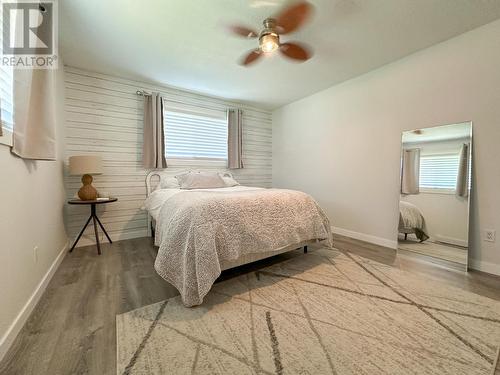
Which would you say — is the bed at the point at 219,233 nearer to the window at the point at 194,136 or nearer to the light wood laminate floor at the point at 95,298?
the light wood laminate floor at the point at 95,298

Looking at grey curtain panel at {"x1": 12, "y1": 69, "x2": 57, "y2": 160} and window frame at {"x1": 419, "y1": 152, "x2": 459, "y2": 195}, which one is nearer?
grey curtain panel at {"x1": 12, "y1": 69, "x2": 57, "y2": 160}

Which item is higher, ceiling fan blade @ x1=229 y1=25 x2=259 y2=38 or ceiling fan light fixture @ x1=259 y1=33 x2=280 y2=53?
ceiling fan blade @ x1=229 y1=25 x2=259 y2=38

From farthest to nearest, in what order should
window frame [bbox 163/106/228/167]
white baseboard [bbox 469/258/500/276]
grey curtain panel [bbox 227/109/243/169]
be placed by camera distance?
1. grey curtain panel [bbox 227/109/243/169]
2. window frame [bbox 163/106/228/167]
3. white baseboard [bbox 469/258/500/276]

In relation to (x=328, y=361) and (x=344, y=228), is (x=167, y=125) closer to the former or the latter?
(x=344, y=228)

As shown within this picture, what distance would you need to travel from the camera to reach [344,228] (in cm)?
360

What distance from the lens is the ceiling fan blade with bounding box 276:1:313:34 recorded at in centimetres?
188

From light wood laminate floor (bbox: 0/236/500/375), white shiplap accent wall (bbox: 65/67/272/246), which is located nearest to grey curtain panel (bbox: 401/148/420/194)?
light wood laminate floor (bbox: 0/236/500/375)

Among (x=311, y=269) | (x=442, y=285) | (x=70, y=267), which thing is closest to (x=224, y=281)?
(x=311, y=269)

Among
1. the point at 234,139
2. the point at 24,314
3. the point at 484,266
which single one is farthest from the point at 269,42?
the point at 484,266

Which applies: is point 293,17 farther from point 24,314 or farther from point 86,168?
point 24,314

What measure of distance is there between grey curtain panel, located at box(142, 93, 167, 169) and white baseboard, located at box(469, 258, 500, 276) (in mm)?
4158

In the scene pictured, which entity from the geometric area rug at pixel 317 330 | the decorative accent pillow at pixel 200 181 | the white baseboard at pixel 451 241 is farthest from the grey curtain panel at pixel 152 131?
the white baseboard at pixel 451 241

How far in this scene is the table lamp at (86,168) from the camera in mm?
2648

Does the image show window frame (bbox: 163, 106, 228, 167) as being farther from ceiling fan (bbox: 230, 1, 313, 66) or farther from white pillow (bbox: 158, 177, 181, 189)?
ceiling fan (bbox: 230, 1, 313, 66)
